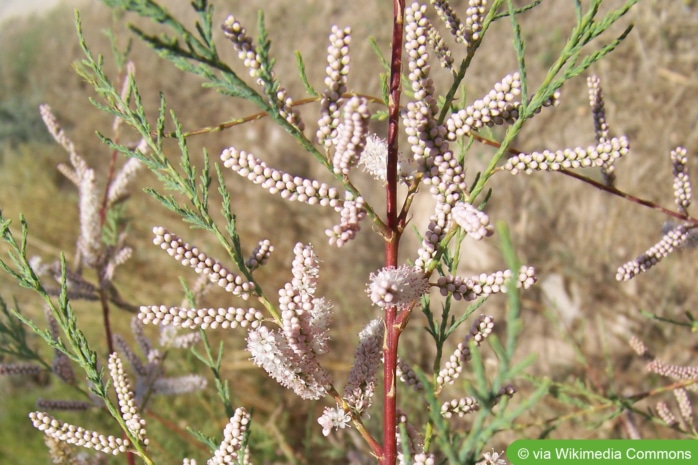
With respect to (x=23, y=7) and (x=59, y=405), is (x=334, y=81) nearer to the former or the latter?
(x=59, y=405)

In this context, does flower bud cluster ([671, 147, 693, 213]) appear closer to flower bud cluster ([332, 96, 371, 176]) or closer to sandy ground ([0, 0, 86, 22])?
flower bud cluster ([332, 96, 371, 176])

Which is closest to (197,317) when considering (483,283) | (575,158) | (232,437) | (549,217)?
(232,437)

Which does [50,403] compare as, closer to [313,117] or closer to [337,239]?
[337,239]

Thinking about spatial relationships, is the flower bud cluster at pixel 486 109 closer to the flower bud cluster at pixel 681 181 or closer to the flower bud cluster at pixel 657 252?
the flower bud cluster at pixel 657 252

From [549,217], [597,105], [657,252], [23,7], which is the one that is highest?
[23,7]

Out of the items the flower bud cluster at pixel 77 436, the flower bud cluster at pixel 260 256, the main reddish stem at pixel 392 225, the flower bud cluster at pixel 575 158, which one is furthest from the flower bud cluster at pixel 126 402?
the flower bud cluster at pixel 575 158

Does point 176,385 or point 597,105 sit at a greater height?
point 597,105
